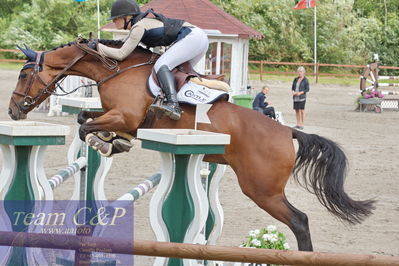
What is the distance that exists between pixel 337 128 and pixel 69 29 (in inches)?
893

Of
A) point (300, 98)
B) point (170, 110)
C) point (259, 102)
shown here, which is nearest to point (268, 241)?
point (170, 110)

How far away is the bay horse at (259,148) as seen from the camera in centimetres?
504

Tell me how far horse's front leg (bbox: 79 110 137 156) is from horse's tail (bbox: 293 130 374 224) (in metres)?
1.20

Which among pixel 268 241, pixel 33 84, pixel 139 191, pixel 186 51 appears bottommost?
pixel 268 241

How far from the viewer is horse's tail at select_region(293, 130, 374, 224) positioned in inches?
203

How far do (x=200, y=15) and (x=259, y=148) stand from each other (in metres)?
11.8

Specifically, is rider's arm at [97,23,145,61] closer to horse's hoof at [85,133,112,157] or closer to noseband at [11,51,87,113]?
noseband at [11,51,87,113]

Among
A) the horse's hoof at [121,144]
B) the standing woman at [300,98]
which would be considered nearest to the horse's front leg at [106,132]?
the horse's hoof at [121,144]

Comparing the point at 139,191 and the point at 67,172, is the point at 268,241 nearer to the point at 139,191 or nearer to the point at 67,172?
the point at 139,191

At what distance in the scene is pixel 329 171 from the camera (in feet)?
17.2

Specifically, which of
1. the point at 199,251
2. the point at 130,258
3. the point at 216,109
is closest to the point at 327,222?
the point at 216,109

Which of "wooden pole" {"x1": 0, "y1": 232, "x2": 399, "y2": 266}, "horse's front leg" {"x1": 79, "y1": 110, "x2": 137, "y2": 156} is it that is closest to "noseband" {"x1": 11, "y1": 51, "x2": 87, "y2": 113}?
"horse's front leg" {"x1": 79, "y1": 110, "x2": 137, "y2": 156}

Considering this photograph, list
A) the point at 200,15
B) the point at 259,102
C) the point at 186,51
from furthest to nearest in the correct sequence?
the point at 200,15
the point at 259,102
the point at 186,51

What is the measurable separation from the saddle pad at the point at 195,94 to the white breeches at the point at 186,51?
0.54ft
